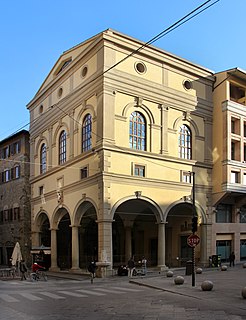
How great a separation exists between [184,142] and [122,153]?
7209mm

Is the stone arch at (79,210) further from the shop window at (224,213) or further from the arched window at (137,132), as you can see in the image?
the shop window at (224,213)

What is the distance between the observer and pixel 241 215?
39.7 metres

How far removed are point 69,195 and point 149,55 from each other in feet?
42.4

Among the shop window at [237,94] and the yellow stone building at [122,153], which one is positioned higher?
the shop window at [237,94]

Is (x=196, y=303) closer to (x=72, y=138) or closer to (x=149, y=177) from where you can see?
(x=149, y=177)

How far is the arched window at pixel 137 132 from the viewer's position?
3139 centimetres

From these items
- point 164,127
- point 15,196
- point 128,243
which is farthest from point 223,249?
point 15,196

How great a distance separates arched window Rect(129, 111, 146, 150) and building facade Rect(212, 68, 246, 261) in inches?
316

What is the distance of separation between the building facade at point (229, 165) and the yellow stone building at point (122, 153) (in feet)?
2.33

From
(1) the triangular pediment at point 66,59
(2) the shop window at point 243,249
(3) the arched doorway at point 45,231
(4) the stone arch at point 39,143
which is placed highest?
(1) the triangular pediment at point 66,59

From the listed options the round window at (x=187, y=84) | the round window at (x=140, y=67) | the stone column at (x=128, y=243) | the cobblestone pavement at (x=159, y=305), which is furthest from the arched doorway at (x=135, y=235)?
the cobblestone pavement at (x=159, y=305)

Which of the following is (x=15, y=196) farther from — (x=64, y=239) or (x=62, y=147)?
(x=62, y=147)

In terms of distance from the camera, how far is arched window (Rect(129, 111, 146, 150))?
103ft

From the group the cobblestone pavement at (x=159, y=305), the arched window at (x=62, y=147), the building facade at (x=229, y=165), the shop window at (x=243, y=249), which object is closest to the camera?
the cobblestone pavement at (x=159, y=305)
